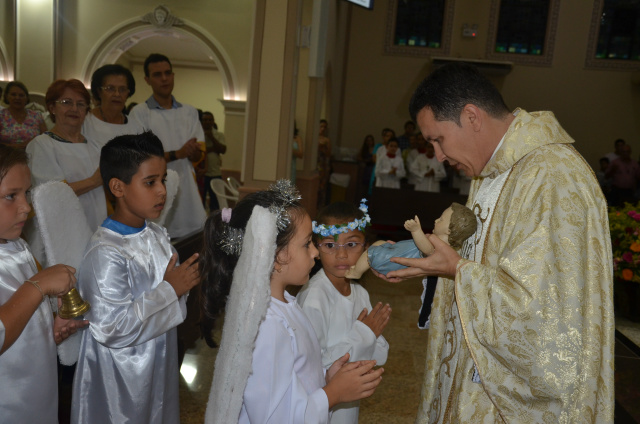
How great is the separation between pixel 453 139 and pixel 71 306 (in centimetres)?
133

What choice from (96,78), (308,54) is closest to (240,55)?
(308,54)

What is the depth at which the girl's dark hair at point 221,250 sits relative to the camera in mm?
1743

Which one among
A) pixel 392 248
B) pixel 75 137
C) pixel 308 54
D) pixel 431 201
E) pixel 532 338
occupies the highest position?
pixel 308 54

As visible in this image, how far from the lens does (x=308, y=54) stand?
7.88 metres

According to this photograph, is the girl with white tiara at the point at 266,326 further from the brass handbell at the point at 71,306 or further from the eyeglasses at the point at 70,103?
the eyeglasses at the point at 70,103

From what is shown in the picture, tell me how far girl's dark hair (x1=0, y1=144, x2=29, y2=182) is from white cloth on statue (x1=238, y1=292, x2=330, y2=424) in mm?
916

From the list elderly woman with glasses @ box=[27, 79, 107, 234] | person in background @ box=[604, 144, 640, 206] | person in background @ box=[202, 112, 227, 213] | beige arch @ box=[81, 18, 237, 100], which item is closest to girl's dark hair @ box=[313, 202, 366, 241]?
elderly woman with glasses @ box=[27, 79, 107, 234]

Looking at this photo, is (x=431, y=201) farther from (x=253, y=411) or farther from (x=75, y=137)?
(x=253, y=411)

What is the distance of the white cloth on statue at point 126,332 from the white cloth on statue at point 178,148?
5.96ft

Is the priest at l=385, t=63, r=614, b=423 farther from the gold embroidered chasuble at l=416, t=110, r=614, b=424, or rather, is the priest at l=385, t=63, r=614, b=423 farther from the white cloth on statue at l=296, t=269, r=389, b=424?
the white cloth on statue at l=296, t=269, r=389, b=424

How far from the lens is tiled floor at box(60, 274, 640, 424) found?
3375 millimetres

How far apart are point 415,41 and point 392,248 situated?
14.1 metres

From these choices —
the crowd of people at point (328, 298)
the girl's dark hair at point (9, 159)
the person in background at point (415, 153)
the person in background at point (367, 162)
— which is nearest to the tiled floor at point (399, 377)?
the crowd of people at point (328, 298)

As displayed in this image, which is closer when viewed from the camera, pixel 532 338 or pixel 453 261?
pixel 532 338
